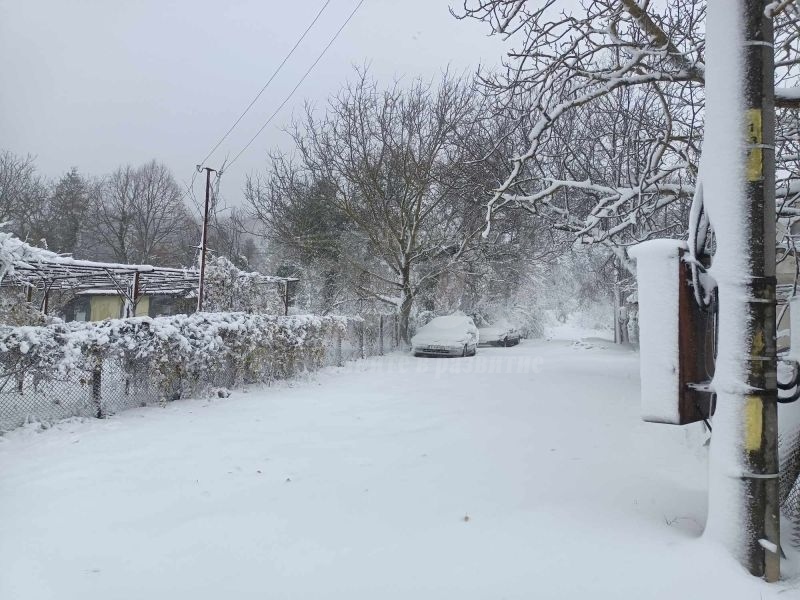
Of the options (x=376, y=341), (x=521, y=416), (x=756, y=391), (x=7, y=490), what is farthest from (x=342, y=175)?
(x=756, y=391)

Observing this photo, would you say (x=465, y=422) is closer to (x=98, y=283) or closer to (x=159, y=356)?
(x=159, y=356)

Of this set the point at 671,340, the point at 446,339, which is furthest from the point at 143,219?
the point at 671,340

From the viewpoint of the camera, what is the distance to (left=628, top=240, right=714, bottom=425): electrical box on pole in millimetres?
2373

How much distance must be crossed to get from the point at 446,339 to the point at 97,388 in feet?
35.8

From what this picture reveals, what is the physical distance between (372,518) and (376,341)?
12.1 meters

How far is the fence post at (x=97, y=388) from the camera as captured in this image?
5.66 metres

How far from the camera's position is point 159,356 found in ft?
20.7

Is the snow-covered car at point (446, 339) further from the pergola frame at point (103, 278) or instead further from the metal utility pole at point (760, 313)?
the metal utility pole at point (760, 313)

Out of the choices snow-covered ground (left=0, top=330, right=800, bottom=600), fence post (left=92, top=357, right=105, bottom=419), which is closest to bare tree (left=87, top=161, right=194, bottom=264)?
fence post (left=92, top=357, right=105, bottom=419)

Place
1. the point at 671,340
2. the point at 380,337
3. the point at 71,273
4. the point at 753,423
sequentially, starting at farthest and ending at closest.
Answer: the point at 380,337, the point at 71,273, the point at 671,340, the point at 753,423

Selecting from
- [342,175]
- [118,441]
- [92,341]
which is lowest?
[118,441]

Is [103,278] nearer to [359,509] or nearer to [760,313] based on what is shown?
[359,509]

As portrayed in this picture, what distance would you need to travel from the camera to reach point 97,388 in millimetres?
5707

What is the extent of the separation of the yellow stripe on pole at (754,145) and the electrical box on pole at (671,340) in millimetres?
446
